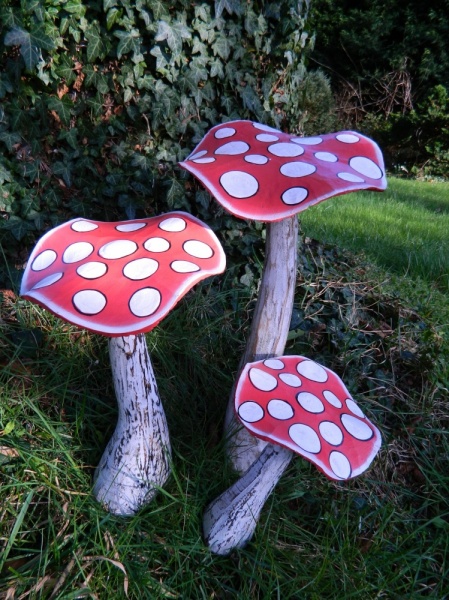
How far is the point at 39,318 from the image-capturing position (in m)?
2.26

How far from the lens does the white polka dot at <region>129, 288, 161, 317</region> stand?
118 cm

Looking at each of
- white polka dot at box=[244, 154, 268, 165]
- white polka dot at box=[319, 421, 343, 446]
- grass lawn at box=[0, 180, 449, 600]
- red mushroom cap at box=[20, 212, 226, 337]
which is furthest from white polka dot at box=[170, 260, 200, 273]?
grass lawn at box=[0, 180, 449, 600]

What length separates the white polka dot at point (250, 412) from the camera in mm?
1425

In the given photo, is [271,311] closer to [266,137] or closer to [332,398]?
[332,398]

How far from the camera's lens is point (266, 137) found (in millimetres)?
1588

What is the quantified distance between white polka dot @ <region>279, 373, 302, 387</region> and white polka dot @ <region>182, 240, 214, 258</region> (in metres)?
0.48

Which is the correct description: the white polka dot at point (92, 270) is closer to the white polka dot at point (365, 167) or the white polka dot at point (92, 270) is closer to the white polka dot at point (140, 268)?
the white polka dot at point (140, 268)

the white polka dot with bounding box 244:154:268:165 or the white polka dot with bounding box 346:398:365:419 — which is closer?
the white polka dot with bounding box 244:154:268:165

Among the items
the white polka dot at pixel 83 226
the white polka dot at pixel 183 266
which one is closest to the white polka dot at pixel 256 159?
the white polka dot at pixel 183 266

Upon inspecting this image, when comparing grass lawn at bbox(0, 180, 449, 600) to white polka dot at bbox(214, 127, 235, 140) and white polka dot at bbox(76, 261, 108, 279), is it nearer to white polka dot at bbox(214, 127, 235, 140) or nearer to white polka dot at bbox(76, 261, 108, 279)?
white polka dot at bbox(76, 261, 108, 279)

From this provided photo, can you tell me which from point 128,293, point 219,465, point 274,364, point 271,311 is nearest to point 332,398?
point 274,364

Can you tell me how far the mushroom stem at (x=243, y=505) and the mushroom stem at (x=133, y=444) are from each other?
0.71ft

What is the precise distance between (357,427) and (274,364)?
0.32 metres

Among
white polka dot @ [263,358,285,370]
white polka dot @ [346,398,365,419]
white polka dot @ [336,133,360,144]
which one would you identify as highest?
white polka dot @ [336,133,360,144]
